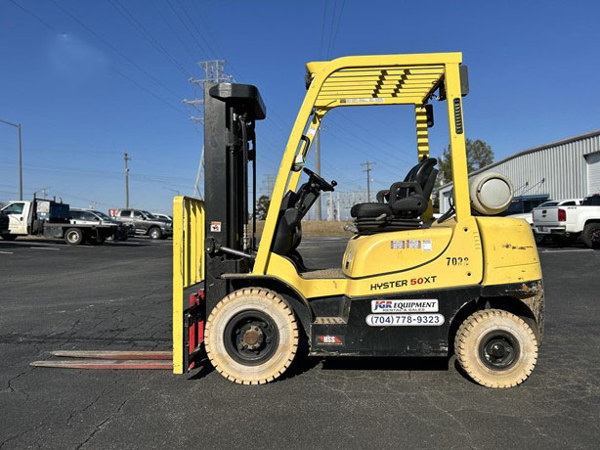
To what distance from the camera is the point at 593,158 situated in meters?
24.0

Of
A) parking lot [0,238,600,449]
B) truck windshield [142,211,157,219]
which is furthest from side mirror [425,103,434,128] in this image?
truck windshield [142,211,157,219]

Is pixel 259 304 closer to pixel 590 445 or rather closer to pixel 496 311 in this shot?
pixel 496 311

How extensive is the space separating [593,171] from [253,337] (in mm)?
26709

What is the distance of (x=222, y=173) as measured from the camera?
411 cm

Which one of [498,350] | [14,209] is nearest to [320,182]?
[498,350]

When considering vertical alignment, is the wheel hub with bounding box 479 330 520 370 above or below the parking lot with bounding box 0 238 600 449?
above

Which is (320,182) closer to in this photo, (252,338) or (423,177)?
(423,177)

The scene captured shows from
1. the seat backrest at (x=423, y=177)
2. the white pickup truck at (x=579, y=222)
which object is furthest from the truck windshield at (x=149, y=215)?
the seat backrest at (x=423, y=177)

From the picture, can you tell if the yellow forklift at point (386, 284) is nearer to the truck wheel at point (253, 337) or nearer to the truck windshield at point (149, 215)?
the truck wheel at point (253, 337)

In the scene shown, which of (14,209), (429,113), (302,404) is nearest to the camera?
(302,404)

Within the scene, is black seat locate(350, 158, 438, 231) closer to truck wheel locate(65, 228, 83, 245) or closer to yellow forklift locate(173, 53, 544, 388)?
yellow forklift locate(173, 53, 544, 388)

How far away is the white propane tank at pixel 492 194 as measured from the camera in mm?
3801

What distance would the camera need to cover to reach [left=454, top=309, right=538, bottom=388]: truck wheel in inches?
143

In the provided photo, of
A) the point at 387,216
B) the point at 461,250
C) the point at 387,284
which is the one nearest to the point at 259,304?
the point at 387,284
